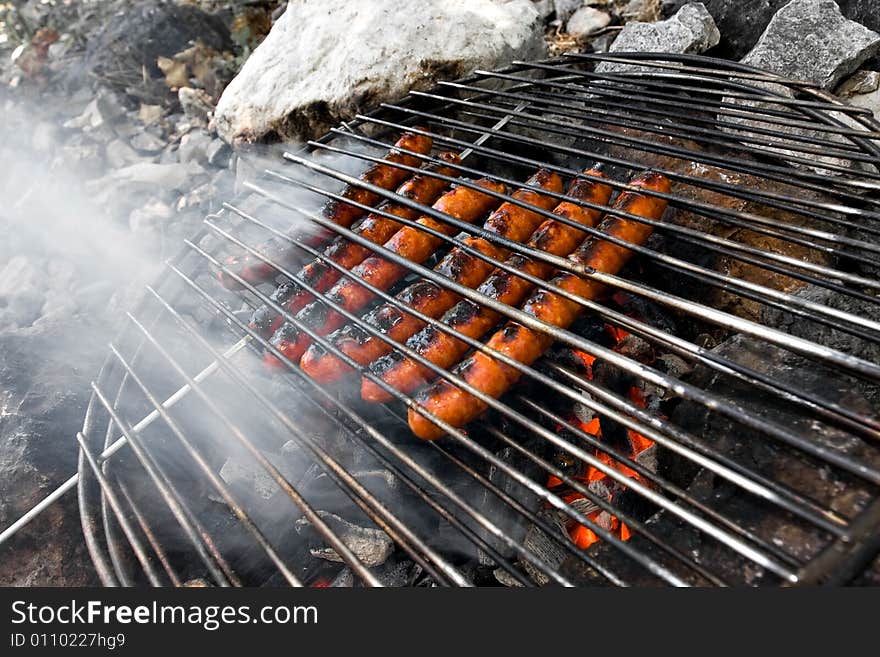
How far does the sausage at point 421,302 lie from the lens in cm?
234

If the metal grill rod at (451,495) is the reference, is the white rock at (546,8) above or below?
above

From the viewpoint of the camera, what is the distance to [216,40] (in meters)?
6.79

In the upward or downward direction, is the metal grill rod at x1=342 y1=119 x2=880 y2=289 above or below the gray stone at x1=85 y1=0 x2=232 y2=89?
below

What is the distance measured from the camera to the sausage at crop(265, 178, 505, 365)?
2.51 metres

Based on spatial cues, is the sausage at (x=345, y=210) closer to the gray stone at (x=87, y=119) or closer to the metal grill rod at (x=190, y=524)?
the metal grill rod at (x=190, y=524)

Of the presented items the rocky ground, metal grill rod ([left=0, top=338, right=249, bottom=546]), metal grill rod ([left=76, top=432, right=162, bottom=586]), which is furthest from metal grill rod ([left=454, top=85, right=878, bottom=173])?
metal grill rod ([left=76, top=432, right=162, bottom=586])

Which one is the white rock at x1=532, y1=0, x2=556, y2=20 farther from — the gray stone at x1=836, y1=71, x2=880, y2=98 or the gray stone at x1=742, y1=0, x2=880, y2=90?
the gray stone at x1=836, y1=71, x2=880, y2=98

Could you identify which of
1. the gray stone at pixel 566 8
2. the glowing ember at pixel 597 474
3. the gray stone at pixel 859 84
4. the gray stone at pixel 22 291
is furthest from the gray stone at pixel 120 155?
the gray stone at pixel 859 84

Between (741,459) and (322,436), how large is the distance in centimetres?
173

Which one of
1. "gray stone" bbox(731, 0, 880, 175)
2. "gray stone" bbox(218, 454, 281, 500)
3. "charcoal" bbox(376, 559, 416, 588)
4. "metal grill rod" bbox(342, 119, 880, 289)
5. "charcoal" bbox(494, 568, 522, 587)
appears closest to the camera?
"metal grill rod" bbox(342, 119, 880, 289)

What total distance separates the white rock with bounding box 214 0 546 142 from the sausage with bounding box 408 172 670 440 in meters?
1.77

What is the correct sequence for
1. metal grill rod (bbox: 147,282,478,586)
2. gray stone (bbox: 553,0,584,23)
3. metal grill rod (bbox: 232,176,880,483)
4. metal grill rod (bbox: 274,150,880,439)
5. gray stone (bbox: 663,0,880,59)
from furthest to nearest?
gray stone (bbox: 553,0,584,23), gray stone (bbox: 663,0,880,59), metal grill rod (bbox: 147,282,478,586), metal grill rod (bbox: 274,150,880,439), metal grill rod (bbox: 232,176,880,483)

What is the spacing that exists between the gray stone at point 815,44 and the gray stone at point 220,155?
14.4 ft

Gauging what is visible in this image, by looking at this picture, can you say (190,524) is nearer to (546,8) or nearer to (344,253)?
(344,253)
